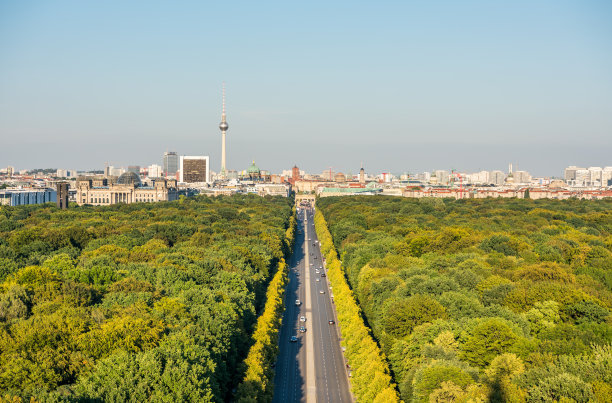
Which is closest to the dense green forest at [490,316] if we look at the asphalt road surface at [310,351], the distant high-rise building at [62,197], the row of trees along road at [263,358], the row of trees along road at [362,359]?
the row of trees along road at [362,359]

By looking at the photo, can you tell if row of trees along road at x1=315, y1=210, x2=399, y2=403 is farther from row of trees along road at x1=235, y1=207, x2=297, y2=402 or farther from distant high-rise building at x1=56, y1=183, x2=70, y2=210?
distant high-rise building at x1=56, y1=183, x2=70, y2=210

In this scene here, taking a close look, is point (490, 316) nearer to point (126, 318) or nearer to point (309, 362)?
point (309, 362)

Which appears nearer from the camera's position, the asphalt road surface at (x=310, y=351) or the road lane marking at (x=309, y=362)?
the road lane marking at (x=309, y=362)

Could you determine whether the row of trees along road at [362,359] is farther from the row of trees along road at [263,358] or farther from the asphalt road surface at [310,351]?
the row of trees along road at [263,358]

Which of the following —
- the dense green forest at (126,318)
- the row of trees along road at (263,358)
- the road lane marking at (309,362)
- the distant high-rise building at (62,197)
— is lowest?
the road lane marking at (309,362)

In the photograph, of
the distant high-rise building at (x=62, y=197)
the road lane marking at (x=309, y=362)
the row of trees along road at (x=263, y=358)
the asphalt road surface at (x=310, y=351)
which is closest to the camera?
the row of trees along road at (x=263, y=358)

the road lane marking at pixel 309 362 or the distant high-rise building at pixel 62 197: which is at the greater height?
the distant high-rise building at pixel 62 197

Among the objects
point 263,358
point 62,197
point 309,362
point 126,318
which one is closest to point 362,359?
point 263,358

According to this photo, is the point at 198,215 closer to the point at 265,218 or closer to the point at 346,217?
the point at 265,218
